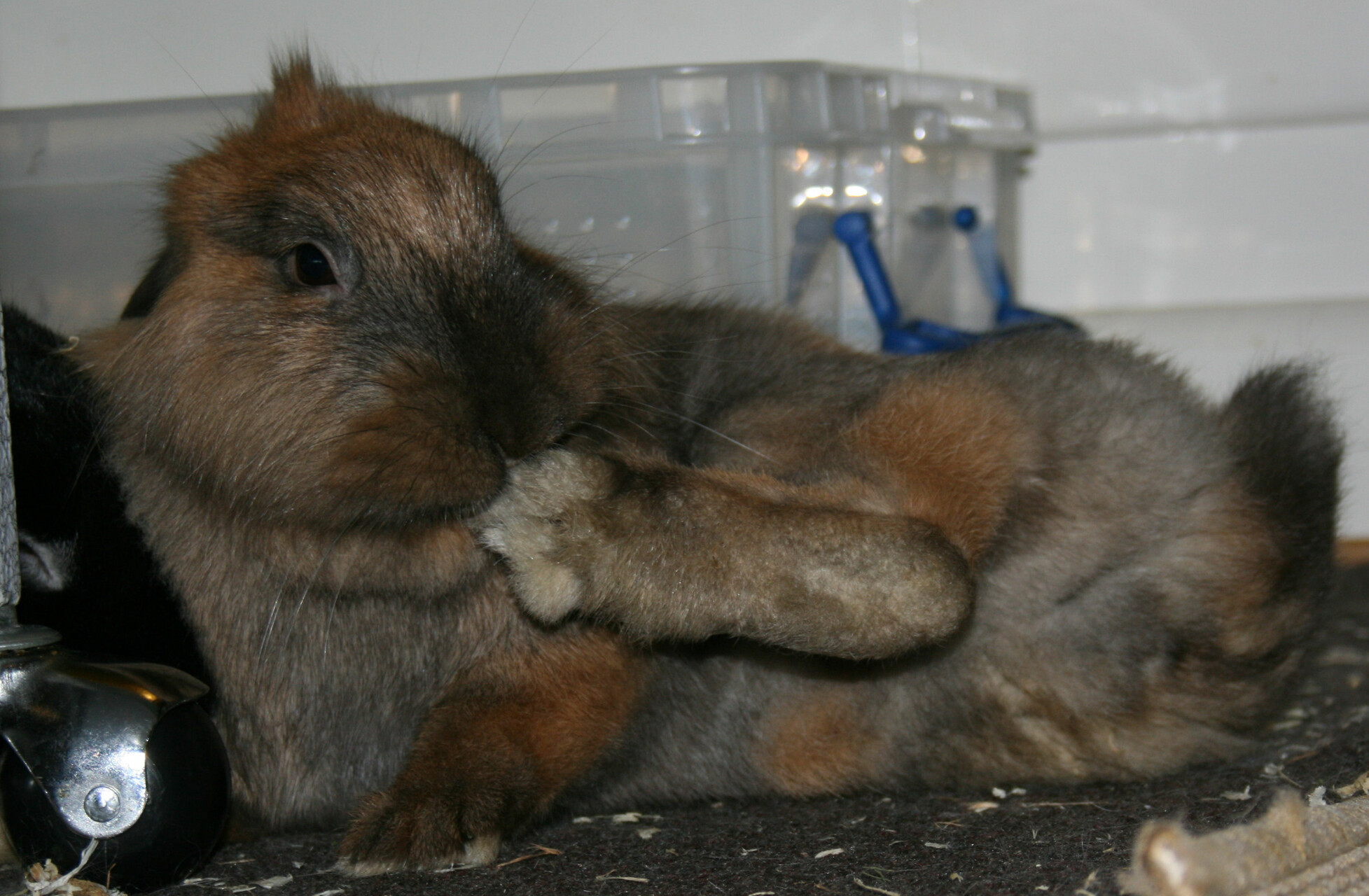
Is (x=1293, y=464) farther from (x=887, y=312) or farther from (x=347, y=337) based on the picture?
(x=347, y=337)

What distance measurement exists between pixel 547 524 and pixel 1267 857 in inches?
28.6

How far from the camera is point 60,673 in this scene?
120 cm

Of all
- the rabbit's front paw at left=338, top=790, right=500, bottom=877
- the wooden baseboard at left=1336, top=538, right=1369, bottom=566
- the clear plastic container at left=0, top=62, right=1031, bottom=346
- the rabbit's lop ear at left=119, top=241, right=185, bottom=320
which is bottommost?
the wooden baseboard at left=1336, top=538, right=1369, bottom=566

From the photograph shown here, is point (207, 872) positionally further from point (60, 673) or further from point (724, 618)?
point (724, 618)

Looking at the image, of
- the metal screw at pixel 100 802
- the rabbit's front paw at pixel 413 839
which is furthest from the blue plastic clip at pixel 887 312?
the metal screw at pixel 100 802

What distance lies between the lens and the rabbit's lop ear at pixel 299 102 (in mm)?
1529

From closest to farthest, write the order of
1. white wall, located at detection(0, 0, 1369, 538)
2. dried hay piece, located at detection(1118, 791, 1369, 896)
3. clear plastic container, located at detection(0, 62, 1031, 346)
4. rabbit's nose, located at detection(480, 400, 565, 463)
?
1. dried hay piece, located at detection(1118, 791, 1369, 896)
2. rabbit's nose, located at detection(480, 400, 565, 463)
3. clear plastic container, located at detection(0, 62, 1031, 346)
4. white wall, located at detection(0, 0, 1369, 538)

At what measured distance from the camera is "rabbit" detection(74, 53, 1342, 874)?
127cm

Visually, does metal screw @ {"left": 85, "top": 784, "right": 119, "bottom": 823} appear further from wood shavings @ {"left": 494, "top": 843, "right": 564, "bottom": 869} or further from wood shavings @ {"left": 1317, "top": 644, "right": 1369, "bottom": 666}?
wood shavings @ {"left": 1317, "top": 644, "right": 1369, "bottom": 666}

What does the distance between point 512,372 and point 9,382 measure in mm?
704

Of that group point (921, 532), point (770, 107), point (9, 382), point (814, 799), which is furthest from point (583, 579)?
point (770, 107)

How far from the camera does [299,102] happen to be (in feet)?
5.11

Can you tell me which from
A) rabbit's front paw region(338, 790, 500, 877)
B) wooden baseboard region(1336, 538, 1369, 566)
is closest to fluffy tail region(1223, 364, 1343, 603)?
rabbit's front paw region(338, 790, 500, 877)

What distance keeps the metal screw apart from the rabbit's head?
317 mm
